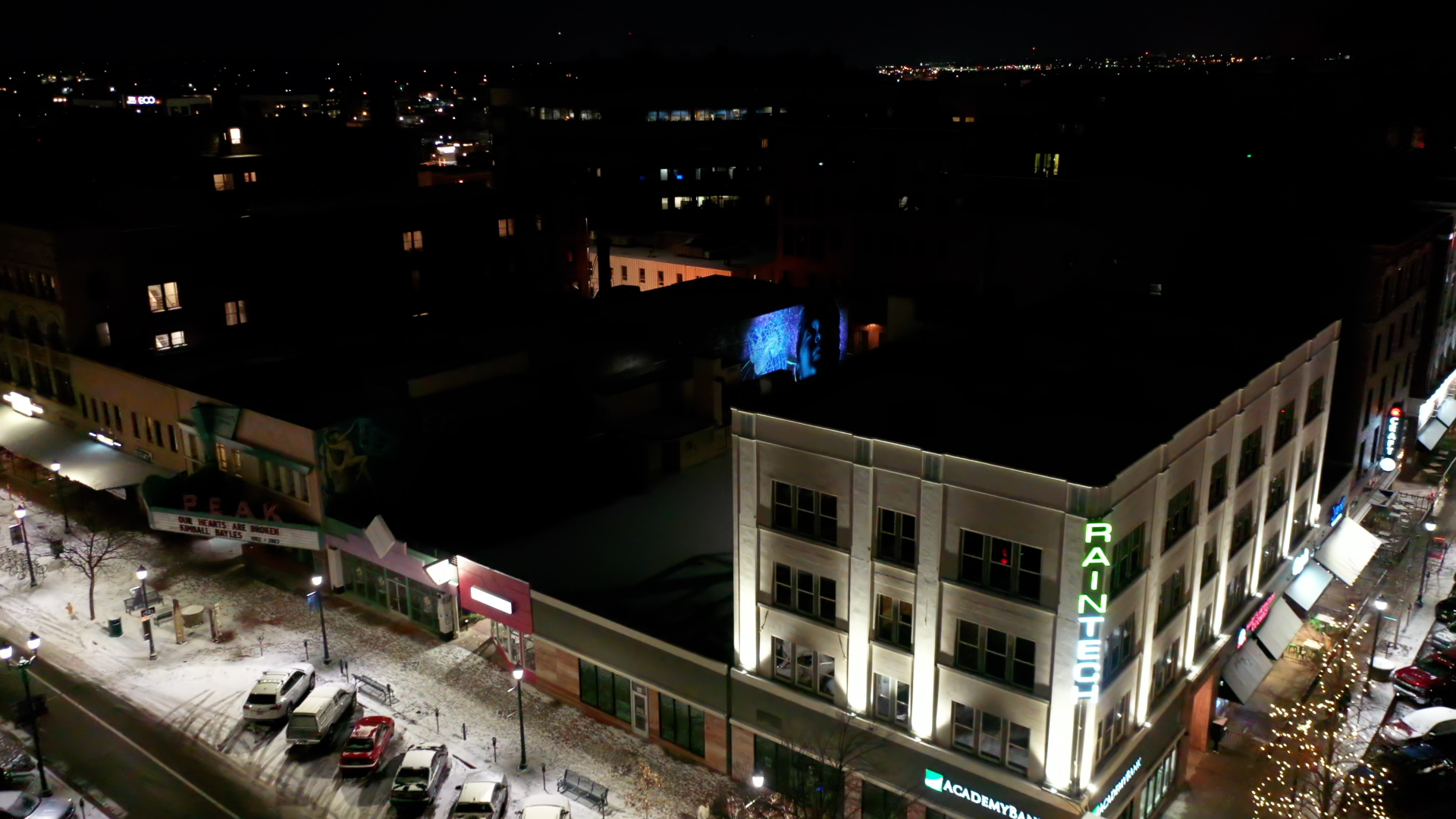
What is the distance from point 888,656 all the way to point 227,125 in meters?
78.4

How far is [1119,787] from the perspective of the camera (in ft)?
99.9

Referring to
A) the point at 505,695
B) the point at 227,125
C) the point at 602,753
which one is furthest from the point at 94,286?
the point at 602,753

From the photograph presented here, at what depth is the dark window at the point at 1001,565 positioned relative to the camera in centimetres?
2786

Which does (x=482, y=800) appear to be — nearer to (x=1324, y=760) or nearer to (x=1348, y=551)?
(x=1324, y=760)

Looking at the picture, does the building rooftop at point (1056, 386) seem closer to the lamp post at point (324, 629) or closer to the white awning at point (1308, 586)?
the white awning at point (1308, 586)

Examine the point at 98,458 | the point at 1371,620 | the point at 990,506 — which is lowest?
the point at 1371,620

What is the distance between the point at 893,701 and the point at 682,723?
29.7ft

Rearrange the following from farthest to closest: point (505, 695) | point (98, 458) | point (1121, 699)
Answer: point (98, 458) < point (505, 695) < point (1121, 699)

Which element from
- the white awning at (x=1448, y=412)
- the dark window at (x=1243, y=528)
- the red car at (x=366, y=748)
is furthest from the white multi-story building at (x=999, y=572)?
the white awning at (x=1448, y=412)

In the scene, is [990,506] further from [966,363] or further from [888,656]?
[966,363]

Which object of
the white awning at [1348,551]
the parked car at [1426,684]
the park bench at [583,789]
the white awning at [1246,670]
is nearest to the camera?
the park bench at [583,789]

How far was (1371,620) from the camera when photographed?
46312 mm

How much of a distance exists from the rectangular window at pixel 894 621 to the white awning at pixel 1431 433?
152 ft

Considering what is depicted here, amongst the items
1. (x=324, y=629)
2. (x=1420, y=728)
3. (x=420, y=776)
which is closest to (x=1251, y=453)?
(x=1420, y=728)
